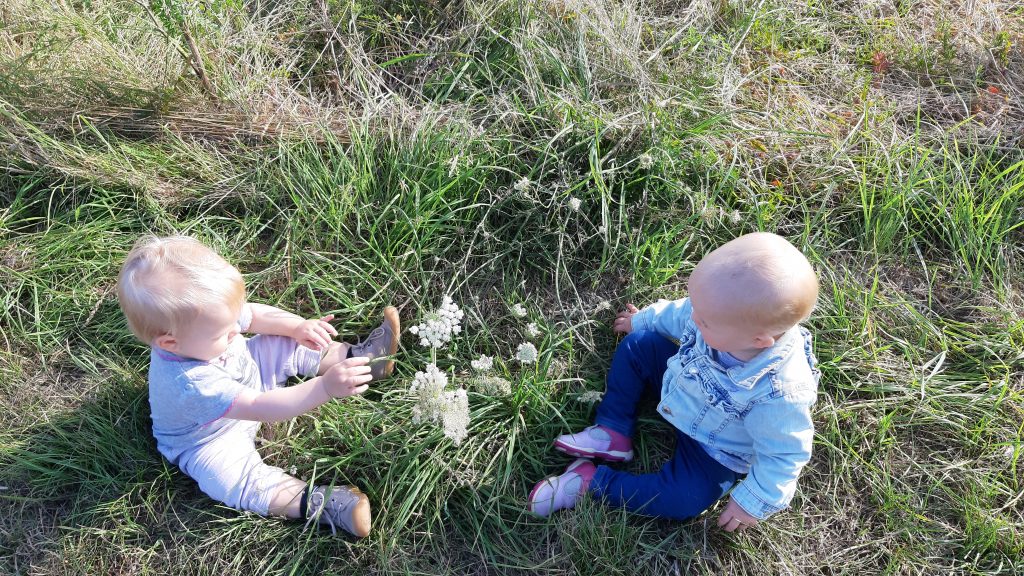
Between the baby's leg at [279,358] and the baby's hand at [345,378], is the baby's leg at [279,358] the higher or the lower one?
the lower one

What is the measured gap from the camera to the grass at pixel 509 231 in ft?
7.70

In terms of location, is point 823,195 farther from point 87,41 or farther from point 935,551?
point 87,41

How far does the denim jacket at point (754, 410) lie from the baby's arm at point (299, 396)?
3.44 ft

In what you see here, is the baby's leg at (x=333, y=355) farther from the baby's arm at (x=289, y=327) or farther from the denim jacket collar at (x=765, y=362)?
the denim jacket collar at (x=765, y=362)

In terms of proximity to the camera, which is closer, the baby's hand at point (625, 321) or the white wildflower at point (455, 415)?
the white wildflower at point (455, 415)

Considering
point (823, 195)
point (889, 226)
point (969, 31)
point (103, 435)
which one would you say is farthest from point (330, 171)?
point (969, 31)

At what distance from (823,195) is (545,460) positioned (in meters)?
1.58

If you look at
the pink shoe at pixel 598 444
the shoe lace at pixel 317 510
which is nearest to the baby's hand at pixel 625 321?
the pink shoe at pixel 598 444

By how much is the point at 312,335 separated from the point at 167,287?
59 centimetres

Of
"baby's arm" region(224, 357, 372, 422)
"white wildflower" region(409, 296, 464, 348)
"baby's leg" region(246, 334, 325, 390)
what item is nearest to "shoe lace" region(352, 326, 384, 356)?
"baby's leg" region(246, 334, 325, 390)

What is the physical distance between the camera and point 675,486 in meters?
2.33

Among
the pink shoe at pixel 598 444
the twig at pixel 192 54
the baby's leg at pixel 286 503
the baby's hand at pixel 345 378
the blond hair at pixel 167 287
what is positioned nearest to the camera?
the blond hair at pixel 167 287

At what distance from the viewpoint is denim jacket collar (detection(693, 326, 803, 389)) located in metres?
2.07

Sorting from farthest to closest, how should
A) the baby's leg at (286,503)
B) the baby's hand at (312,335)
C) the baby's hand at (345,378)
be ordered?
the baby's hand at (312,335) → the baby's leg at (286,503) → the baby's hand at (345,378)
